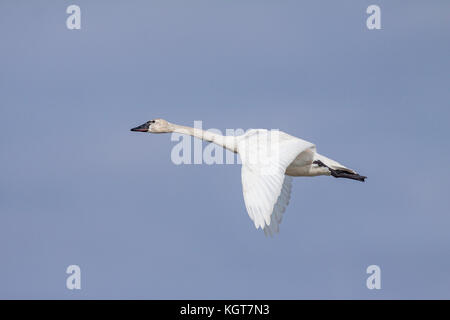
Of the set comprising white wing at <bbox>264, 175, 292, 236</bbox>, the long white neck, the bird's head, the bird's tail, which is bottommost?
white wing at <bbox>264, 175, 292, 236</bbox>

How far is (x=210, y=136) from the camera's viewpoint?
2541 centimetres

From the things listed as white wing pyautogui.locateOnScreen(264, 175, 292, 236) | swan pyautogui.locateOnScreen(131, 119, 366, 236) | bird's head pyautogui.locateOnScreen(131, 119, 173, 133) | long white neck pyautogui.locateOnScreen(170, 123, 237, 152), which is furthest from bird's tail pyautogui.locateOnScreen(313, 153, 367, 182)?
bird's head pyautogui.locateOnScreen(131, 119, 173, 133)

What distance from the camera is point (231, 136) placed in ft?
Answer: 81.3

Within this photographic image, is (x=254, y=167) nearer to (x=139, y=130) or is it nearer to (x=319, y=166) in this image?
(x=319, y=166)

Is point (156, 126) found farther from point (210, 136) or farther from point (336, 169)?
point (336, 169)

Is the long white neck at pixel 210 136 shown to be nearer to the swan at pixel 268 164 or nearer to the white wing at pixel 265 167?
the swan at pixel 268 164

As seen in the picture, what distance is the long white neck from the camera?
80.2 ft

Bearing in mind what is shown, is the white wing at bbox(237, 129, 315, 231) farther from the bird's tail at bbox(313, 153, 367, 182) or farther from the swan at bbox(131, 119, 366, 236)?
the bird's tail at bbox(313, 153, 367, 182)

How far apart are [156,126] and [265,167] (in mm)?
8149

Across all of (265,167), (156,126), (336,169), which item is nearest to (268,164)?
(265,167)

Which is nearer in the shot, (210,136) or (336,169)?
(336,169)

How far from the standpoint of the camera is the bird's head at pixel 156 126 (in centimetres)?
2792

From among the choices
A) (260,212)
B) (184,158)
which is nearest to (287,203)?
(184,158)

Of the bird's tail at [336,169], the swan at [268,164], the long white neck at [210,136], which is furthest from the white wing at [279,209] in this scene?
the long white neck at [210,136]
